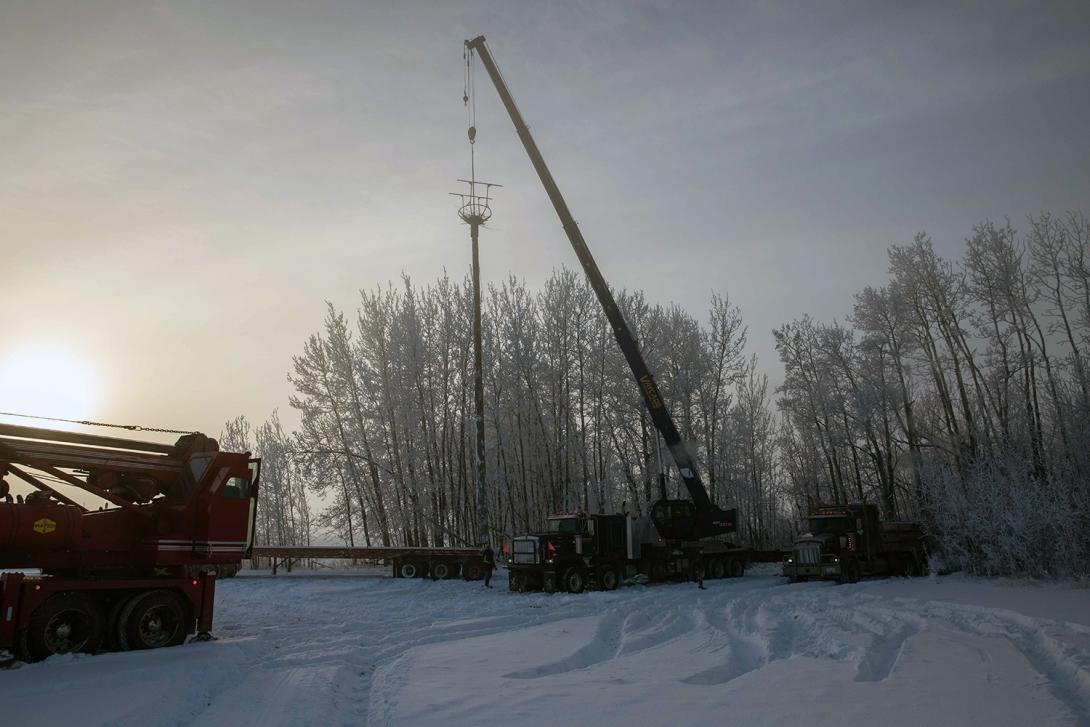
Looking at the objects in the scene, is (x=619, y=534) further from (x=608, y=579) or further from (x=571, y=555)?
(x=571, y=555)

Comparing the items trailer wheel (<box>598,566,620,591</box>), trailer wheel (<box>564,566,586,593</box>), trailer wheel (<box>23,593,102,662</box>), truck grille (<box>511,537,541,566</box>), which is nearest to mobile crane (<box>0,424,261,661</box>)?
trailer wheel (<box>23,593,102,662</box>)

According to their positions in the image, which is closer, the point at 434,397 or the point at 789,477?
the point at 434,397

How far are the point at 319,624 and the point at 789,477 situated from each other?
41.0m

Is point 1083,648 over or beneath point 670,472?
beneath

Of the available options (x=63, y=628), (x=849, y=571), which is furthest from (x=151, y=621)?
(x=849, y=571)

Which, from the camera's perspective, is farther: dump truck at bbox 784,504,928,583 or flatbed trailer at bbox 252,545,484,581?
flatbed trailer at bbox 252,545,484,581

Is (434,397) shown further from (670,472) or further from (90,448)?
(90,448)

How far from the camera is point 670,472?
118ft

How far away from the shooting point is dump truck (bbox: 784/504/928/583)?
2261 cm

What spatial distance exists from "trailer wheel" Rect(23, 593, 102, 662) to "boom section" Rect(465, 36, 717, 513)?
1710 centimetres

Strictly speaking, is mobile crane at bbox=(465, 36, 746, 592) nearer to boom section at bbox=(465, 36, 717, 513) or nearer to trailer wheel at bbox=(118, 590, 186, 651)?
boom section at bbox=(465, 36, 717, 513)

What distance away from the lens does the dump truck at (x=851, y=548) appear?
22.6 metres

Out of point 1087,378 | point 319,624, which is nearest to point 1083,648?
point 319,624

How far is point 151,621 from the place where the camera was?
39.1ft
